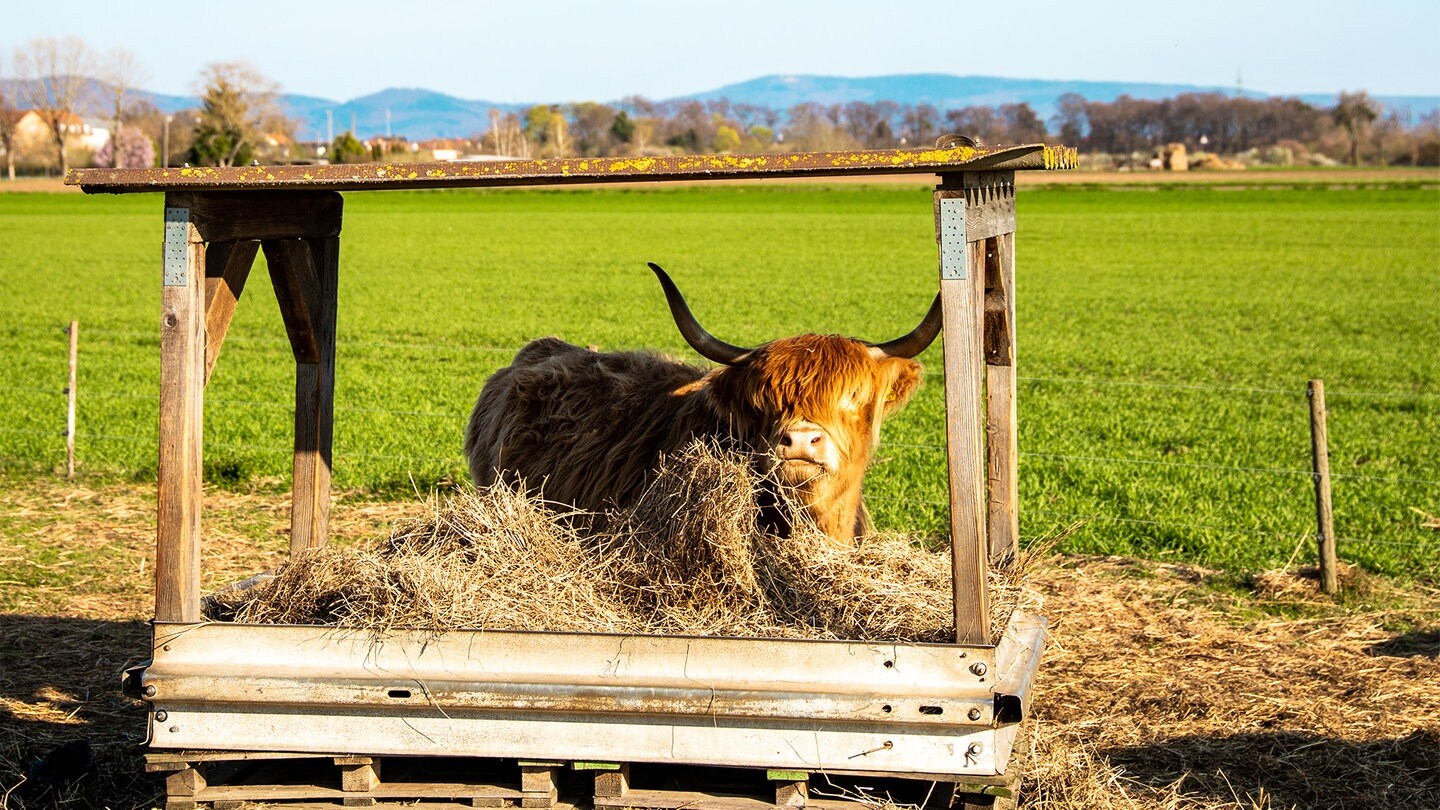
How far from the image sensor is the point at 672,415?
238 inches

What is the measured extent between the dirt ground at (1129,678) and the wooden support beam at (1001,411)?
0.78 m

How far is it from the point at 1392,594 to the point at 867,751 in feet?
16.2

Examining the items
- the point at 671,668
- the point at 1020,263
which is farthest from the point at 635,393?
the point at 1020,263

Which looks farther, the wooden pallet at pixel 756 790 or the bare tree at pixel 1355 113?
the bare tree at pixel 1355 113

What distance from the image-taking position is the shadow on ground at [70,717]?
15.8 feet

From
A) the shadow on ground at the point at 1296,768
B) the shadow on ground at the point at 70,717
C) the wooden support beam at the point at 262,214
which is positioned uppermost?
the wooden support beam at the point at 262,214

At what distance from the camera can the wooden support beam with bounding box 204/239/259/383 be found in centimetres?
451

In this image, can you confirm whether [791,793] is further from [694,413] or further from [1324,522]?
[1324,522]

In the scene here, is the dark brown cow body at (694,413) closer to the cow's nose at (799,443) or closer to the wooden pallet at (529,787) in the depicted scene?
the cow's nose at (799,443)

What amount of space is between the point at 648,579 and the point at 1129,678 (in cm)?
270

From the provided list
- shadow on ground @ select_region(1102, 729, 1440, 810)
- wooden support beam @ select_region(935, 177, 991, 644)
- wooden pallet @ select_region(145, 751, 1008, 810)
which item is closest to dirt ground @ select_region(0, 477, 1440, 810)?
shadow on ground @ select_region(1102, 729, 1440, 810)

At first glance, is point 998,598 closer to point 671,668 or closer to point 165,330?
point 671,668

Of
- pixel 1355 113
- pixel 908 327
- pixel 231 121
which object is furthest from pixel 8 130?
pixel 1355 113

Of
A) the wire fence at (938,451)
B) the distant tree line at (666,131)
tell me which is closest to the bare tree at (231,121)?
the distant tree line at (666,131)
